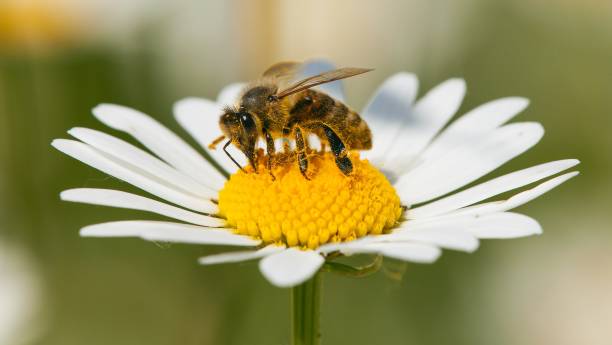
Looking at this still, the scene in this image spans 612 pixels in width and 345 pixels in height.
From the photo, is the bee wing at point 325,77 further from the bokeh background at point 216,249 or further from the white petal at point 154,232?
the bokeh background at point 216,249

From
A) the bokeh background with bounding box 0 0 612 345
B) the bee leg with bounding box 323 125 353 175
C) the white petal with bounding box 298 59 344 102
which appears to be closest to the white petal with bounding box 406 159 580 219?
the bee leg with bounding box 323 125 353 175

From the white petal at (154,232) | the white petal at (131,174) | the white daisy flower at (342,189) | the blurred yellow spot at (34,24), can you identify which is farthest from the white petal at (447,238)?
the blurred yellow spot at (34,24)

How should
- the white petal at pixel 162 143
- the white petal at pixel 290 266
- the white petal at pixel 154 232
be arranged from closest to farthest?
1. the white petal at pixel 290 266
2. the white petal at pixel 154 232
3. the white petal at pixel 162 143

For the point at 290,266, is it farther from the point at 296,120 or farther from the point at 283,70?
the point at 283,70

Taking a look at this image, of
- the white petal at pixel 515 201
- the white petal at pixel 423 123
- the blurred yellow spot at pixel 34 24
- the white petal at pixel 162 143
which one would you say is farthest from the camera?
the blurred yellow spot at pixel 34 24

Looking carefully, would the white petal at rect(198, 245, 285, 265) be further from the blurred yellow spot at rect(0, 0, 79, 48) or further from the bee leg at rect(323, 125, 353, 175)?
the blurred yellow spot at rect(0, 0, 79, 48)

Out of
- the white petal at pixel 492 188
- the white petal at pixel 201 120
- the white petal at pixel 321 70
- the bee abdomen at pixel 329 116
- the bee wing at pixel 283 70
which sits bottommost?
the white petal at pixel 492 188
